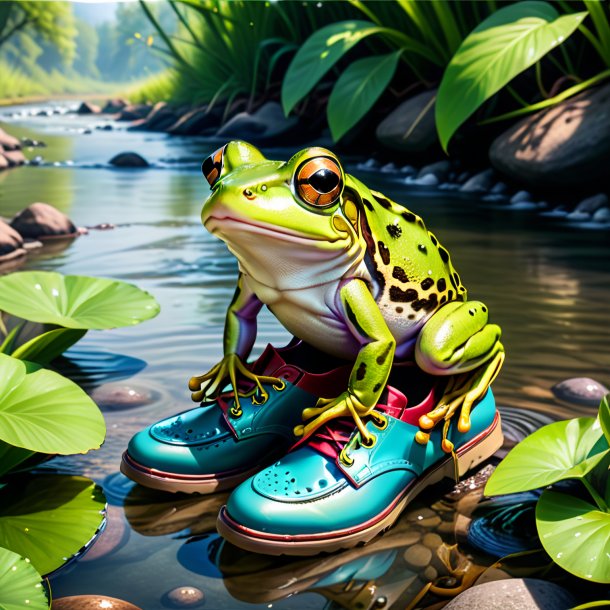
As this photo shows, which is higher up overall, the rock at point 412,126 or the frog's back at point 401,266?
the frog's back at point 401,266

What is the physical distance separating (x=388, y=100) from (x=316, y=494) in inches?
298

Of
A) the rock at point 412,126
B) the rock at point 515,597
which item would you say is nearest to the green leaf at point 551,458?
the rock at point 515,597

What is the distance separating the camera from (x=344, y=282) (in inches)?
74.9

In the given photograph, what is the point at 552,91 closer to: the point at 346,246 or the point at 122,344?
the point at 122,344

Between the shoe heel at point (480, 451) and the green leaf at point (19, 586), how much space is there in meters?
0.94

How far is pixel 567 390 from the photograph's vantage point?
2.65 metres

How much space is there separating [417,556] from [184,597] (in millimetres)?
462

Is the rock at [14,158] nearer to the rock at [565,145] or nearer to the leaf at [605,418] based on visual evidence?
the rock at [565,145]

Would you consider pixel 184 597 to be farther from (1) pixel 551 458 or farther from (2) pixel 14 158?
(2) pixel 14 158

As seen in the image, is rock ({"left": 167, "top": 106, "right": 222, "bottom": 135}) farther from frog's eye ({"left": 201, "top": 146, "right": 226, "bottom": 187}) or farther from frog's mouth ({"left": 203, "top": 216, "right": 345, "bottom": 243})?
frog's mouth ({"left": 203, "top": 216, "right": 345, "bottom": 243})

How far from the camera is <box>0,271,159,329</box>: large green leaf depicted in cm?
245

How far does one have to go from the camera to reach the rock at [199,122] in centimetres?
1258

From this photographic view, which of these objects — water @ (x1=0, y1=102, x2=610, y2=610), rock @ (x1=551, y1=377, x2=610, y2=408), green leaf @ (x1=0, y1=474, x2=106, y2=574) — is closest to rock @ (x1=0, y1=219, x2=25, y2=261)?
water @ (x1=0, y1=102, x2=610, y2=610)

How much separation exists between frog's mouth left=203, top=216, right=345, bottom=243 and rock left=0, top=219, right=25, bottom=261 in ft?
10.1
